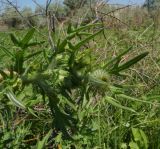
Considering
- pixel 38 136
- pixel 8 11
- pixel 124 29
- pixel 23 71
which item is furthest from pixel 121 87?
pixel 124 29

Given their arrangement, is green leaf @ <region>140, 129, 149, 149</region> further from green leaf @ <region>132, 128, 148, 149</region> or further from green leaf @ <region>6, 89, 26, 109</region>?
green leaf @ <region>6, 89, 26, 109</region>

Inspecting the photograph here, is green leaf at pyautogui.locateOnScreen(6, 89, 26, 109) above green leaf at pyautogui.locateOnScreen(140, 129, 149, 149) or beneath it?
above

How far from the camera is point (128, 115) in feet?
7.95

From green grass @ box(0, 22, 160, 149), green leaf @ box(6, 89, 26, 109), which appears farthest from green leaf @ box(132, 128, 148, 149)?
green leaf @ box(6, 89, 26, 109)

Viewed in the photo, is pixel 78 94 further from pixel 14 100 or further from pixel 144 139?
pixel 14 100

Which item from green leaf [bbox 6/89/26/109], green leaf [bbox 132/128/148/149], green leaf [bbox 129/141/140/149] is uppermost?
green leaf [bbox 6/89/26/109]

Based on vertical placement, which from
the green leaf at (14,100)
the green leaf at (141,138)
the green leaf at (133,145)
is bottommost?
the green leaf at (133,145)

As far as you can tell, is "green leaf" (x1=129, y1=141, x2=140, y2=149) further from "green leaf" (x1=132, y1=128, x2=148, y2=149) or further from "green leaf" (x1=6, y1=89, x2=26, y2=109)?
"green leaf" (x1=6, y1=89, x2=26, y2=109)

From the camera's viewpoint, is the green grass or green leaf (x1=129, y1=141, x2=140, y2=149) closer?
the green grass

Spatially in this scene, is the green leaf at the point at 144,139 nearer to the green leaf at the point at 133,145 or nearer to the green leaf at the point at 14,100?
the green leaf at the point at 133,145

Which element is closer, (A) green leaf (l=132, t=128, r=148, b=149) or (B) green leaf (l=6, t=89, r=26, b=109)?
(B) green leaf (l=6, t=89, r=26, b=109)

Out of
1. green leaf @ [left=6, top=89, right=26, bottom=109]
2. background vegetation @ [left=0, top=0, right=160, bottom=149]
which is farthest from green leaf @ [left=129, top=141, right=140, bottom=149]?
green leaf @ [left=6, top=89, right=26, bottom=109]

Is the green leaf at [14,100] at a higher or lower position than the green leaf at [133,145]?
higher

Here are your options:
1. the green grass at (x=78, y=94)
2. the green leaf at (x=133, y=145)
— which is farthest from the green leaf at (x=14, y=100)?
the green leaf at (x=133, y=145)
